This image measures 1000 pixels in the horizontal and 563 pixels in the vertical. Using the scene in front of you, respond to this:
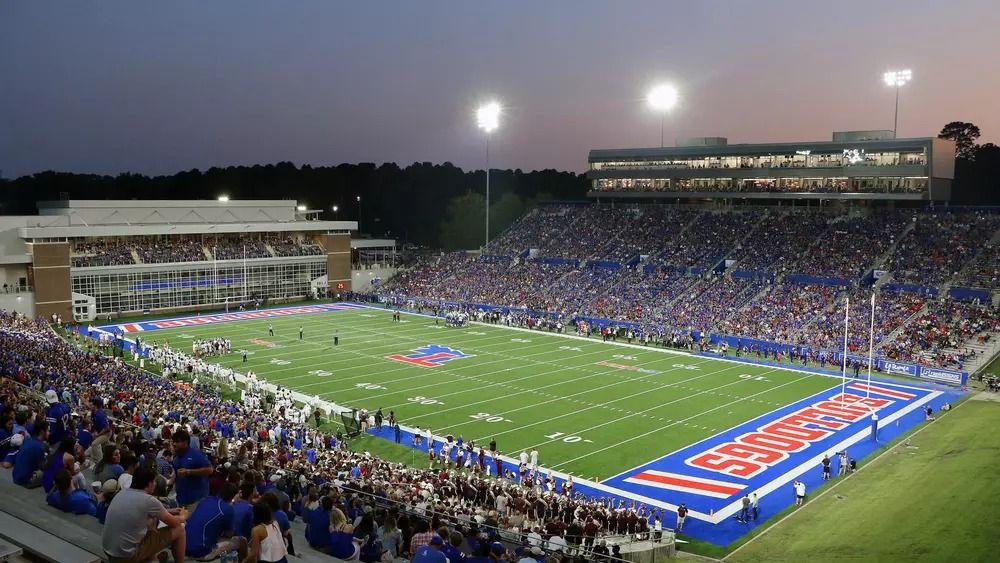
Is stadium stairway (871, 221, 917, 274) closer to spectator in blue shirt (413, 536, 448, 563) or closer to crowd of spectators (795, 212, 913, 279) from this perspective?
crowd of spectators (795, 212, 913, 279)

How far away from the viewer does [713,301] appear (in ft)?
151

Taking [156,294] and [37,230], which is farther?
[156,294]

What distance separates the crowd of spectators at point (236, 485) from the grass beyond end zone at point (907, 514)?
11.2 feet

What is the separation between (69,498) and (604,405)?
2260 cm

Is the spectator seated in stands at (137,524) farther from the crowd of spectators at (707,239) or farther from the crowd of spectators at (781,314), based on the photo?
the crowd of spectators at (707,239)

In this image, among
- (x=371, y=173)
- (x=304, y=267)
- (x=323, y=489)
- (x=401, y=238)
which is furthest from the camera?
(x=371, y=173)

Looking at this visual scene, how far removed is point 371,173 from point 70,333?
81.9m

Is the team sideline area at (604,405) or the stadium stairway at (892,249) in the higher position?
the stadium stairway at (892,249)

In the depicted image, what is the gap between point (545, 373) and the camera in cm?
3388

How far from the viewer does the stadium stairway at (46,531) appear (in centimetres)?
591

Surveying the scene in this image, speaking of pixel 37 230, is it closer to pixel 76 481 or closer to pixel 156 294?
pixel 156 294

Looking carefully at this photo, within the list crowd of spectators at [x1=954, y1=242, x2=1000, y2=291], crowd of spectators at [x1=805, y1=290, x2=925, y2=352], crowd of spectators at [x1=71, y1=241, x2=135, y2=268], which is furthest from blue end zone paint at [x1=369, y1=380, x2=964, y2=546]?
crowd of spectators at [x1=71, y1=241, x2=135, y2=268]

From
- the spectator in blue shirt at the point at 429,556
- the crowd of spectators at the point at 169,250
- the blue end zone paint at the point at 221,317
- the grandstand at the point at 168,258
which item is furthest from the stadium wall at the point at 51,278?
the spectator in blue shirt at the point at 429,556

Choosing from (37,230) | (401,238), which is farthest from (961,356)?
(401,238)
